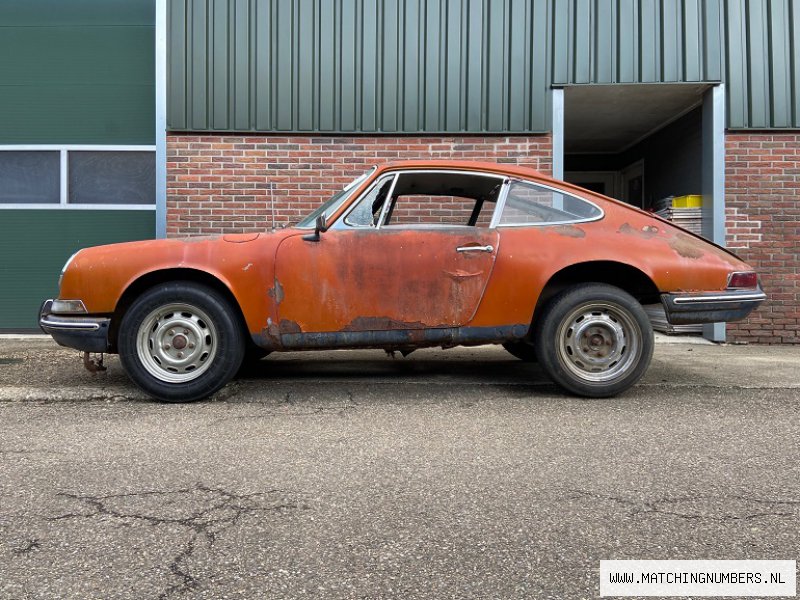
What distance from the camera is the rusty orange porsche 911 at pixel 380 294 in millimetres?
4508

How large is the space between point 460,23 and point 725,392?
524 centimetres

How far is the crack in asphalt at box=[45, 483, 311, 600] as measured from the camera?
233 centimetres

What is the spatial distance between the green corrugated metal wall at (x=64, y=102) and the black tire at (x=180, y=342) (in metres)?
4.06

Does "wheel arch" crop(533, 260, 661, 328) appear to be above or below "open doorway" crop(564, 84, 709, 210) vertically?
below

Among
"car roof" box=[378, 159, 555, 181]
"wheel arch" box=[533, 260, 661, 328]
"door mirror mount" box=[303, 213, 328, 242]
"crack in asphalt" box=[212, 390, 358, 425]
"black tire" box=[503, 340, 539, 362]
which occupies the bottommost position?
"crack in asphalt" box=[212, 390, 358, 425]

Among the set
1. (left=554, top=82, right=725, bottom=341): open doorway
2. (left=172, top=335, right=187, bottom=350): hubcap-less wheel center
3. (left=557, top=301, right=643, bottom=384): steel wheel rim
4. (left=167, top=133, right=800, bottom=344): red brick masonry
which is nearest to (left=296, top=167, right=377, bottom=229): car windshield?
(left=172, top=335, right=187, bottom=350): hubcap-less wheel center

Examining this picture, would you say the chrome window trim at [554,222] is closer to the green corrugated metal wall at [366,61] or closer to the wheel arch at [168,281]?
the wheel arch at [168,281]

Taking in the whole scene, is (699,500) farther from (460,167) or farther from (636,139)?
(636,139)

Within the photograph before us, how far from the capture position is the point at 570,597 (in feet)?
6.37

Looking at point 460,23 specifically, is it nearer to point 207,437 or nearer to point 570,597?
point 207,437

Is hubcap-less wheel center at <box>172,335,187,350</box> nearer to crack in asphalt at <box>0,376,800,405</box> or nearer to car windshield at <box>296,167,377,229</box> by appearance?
crack in asphalt at <box>0,376,800,405</box>

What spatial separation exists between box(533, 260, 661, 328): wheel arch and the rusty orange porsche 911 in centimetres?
4

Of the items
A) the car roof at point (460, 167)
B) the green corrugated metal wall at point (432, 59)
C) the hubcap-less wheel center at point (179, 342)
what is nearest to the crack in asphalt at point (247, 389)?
the hubcap-less wheel center at point (179, 342)

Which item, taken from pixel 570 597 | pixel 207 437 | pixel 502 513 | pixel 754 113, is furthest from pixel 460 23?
pixel 570 597
